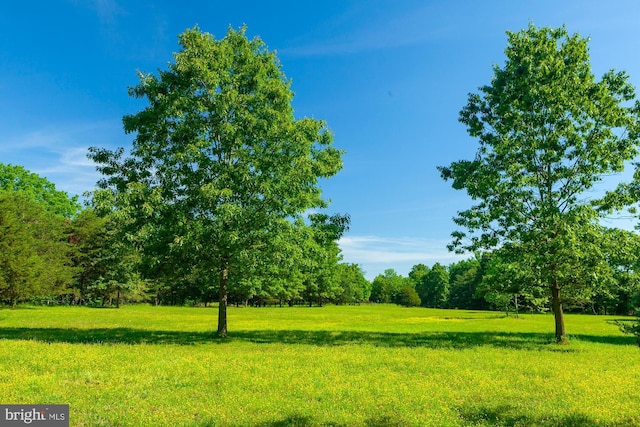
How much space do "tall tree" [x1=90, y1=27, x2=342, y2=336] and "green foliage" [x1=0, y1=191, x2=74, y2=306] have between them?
4028cm

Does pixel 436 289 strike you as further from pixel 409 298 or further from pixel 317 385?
pixel 317 385

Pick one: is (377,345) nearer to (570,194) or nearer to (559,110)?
(570,194)

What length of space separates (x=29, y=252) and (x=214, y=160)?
160ft

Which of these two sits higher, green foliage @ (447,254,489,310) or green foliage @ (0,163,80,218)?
green foliage @ (0,163,80,218)

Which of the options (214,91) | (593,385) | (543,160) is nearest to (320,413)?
(593,385)

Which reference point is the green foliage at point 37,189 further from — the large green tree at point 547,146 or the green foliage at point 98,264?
the large green tree at point 547,146

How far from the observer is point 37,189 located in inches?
3255

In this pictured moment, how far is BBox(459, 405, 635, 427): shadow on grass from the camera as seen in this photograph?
955 cm

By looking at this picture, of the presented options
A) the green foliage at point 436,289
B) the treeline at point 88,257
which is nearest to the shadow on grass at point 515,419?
the treeline at point 88,257

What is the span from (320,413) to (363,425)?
131cm

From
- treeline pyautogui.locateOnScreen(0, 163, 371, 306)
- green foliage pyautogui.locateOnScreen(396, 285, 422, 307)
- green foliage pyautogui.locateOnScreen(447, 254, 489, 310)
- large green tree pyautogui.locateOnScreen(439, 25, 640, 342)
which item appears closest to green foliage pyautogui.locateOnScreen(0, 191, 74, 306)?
treeline pyautogui.locateOnScreen(0, 163, 371, 306)

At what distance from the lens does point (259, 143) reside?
24.3 m

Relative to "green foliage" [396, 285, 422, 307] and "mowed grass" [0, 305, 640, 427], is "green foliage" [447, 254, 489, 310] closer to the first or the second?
"green foliage" [396, 285, 422, 307]

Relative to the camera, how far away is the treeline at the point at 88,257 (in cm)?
2348
